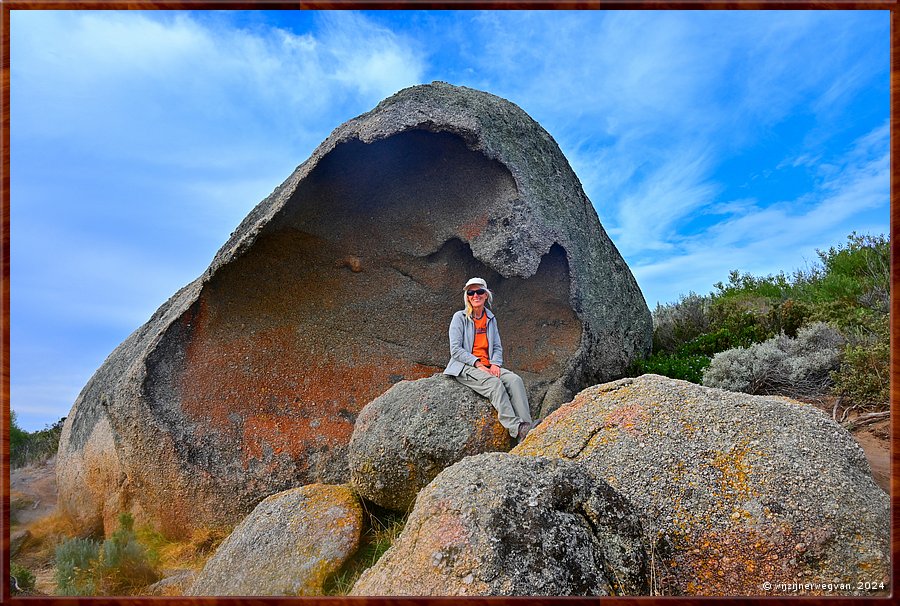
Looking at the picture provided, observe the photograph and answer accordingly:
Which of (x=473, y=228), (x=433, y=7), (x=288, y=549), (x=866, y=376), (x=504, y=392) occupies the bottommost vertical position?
(x=288, y=549)

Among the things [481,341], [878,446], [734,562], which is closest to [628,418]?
[734,562]

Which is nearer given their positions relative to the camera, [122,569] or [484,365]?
[484,365]

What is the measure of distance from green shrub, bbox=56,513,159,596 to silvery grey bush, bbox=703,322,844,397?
6.67 meters

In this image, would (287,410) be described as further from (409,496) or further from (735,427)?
(735,427)

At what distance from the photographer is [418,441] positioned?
5348 mm

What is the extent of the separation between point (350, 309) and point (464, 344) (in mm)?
2933

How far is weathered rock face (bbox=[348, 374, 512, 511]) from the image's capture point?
532 cm

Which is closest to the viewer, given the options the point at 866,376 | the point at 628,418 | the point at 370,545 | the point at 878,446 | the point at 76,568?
the point at 628,418

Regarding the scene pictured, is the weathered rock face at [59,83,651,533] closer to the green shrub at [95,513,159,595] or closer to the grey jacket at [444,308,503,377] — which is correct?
the green shrub at [95,513,159,595]

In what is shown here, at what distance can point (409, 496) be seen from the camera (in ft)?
17.7

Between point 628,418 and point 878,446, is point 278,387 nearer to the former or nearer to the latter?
point 628,418

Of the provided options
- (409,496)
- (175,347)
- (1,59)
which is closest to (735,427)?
(409,496)

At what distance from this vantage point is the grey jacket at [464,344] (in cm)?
591

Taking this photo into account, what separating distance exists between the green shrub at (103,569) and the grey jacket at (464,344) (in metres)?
3.66
